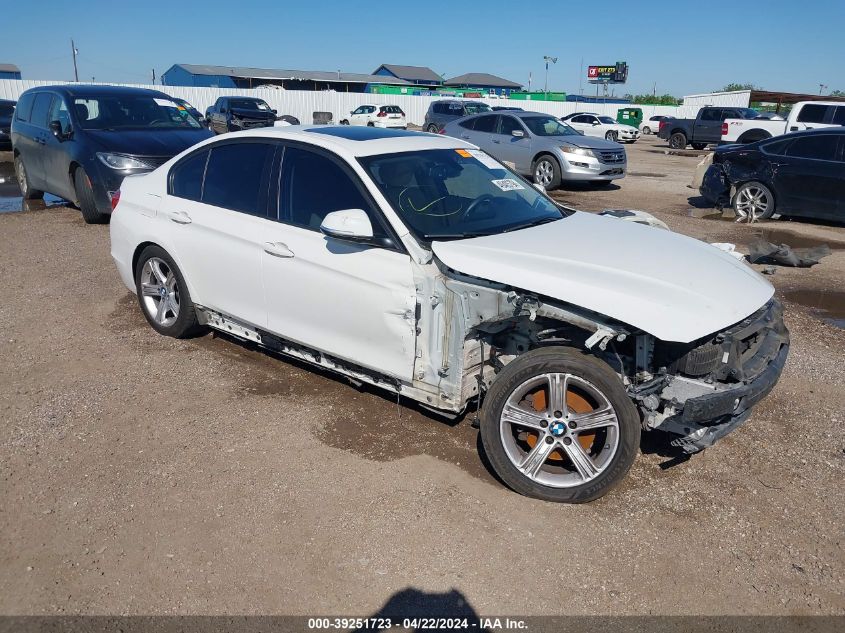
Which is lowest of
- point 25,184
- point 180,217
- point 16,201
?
point 16,201

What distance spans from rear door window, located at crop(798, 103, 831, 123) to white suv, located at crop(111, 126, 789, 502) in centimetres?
1734

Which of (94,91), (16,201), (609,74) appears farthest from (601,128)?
(609,74)

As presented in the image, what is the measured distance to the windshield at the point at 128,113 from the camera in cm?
1009

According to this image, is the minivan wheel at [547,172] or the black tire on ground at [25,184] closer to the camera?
the black tire on ground at [25,184]

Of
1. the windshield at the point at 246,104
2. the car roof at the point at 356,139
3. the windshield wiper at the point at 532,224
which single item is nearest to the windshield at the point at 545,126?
the car roof at the point at 356,139

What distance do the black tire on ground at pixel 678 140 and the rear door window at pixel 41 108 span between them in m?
27.4

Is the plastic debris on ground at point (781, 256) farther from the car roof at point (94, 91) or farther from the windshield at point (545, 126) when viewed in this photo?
the car roof at point (94, 91)

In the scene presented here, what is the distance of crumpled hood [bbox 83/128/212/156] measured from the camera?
949 cm

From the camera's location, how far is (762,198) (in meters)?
11.5

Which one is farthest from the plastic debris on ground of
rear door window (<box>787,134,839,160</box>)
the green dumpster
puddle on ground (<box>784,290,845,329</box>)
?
the green dumpster

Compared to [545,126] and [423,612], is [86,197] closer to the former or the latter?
[423,612]

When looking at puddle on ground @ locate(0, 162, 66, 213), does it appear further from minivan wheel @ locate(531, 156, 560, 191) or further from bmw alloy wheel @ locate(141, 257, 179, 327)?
minivan wheel @ locate(531, 156, 560, 191)

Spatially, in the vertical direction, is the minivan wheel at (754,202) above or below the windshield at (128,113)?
below

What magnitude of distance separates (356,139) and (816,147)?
9.13 meters
